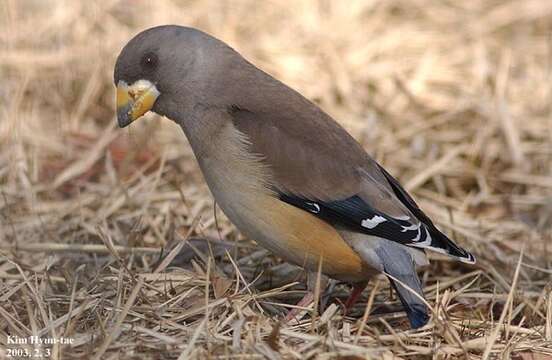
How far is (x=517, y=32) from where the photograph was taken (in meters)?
9.30

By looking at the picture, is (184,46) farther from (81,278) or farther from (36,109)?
(36,109)

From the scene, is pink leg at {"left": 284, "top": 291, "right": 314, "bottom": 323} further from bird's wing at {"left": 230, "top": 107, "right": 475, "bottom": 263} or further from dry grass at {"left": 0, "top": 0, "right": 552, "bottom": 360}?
bird's wing at {"left": 230, "top": 107, "right": 475, "bottom": 263}

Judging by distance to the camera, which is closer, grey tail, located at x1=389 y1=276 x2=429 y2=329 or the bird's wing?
grey tail, located at x1=389 y1=276 x2=429 y2=329

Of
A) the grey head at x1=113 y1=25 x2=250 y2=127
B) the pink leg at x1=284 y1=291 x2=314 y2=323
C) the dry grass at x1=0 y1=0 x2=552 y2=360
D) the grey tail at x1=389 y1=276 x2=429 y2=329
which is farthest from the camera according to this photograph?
the grey head at x1=113 y1=25 x2=250 y2=127

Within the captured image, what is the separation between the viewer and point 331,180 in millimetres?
4887

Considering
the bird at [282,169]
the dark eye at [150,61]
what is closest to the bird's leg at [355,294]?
the bird at [282,169]

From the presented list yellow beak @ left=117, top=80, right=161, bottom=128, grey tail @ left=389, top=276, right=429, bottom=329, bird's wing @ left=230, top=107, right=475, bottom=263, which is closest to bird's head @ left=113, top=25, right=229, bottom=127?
yellow beak @ left=117, top=80, right=161, bottom=128

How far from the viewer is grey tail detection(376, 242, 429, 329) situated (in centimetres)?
461

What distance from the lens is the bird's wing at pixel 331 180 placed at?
15.7 feet

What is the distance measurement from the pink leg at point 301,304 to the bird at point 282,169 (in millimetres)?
129

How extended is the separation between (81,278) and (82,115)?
3010mm

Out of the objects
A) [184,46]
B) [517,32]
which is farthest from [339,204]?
[517,32]

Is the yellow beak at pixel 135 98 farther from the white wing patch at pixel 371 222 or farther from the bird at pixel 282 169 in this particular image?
the white wing patch at pixel 371 222

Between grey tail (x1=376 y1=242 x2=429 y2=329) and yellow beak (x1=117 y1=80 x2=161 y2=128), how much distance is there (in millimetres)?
1318
